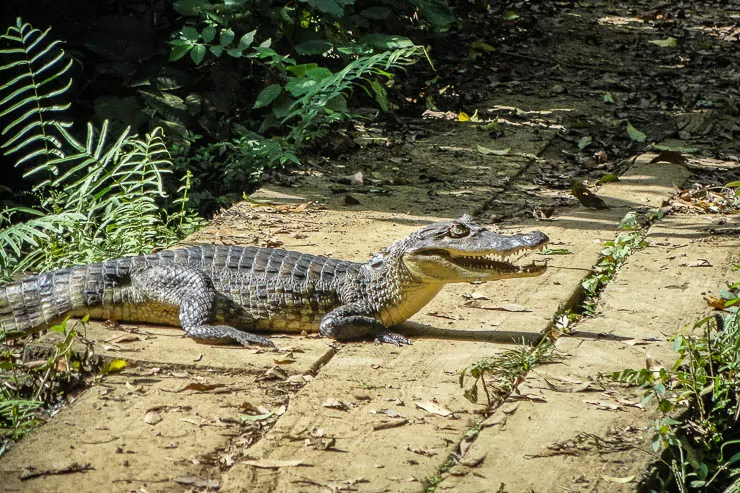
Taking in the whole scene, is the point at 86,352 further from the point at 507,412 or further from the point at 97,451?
the point at 507,412

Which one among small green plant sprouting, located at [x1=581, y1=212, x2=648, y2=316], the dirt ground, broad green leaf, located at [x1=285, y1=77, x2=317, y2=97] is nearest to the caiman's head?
the dirt ground

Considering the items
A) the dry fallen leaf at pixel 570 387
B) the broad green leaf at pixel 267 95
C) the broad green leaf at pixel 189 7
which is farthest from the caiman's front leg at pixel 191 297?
the broad green leaf at pixel 189 7

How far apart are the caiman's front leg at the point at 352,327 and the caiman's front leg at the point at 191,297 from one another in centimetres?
33

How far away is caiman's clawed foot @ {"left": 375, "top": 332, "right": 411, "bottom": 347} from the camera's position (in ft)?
16.4

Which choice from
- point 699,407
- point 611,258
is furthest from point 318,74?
point 699,407

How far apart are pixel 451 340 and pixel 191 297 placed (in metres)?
1.34

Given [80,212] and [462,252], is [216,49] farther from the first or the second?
[462,252]

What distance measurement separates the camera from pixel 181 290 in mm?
5051

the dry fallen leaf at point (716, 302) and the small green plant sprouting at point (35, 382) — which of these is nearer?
the small green plant sprouting at point (35, 382)

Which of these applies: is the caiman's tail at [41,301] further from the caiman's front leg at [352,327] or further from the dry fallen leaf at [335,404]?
the dry fallen leaf at [335,404]

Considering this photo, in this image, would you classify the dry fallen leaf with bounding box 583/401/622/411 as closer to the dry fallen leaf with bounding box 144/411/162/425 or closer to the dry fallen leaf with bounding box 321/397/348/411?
the dry fallen leaf with bounding box 321/397/348/411

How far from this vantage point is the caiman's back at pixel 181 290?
503cm

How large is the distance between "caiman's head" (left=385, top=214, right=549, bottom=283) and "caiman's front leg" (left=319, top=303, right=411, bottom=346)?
1.10ft

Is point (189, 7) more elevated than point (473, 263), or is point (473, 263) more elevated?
point (189, 7)
